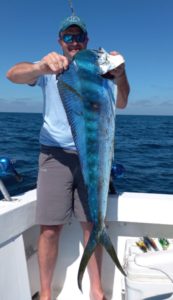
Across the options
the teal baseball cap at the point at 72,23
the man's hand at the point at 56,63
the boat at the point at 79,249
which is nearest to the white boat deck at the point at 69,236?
the boat at the point at 79,249

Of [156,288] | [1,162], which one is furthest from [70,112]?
[156,288]

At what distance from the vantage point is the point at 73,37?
2.51 meters

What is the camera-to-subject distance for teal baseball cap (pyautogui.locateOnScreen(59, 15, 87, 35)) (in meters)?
2.48

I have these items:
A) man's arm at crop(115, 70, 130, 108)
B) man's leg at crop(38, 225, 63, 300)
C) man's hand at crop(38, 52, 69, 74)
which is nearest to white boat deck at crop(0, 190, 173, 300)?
man's leg at crop(38, 225, 63, 300)

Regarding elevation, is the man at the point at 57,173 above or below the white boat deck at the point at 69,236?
above

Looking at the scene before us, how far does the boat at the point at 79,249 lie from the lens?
2.48 meters

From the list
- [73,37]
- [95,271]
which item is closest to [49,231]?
[95,271]

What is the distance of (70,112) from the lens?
1.92 m

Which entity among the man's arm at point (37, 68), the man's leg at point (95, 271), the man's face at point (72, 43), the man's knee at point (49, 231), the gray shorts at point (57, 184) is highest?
the man's face at point (72, 43)

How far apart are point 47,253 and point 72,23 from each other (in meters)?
1.56

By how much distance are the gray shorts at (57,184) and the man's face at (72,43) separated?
2.11 ft

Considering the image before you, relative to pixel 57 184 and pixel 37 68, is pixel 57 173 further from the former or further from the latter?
pixel 37 68

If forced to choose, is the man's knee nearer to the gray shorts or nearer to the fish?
the gray shorts

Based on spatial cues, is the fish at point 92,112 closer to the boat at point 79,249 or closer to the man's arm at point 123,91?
the man's arm at point 123,91
